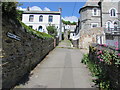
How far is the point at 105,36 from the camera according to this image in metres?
16.9

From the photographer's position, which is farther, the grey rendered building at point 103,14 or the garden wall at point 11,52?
the grey rendered building at point 103,14

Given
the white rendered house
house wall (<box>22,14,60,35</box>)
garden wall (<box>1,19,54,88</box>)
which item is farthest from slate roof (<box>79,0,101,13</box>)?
garden wall (<box>1,19,54,88</box>)

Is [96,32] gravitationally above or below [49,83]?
above

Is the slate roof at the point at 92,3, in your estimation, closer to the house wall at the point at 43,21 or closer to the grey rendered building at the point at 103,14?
the grey rendered building at the point at 103,14

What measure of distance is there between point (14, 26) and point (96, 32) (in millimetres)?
15524

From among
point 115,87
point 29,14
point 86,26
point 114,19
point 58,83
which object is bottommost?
point 58,83

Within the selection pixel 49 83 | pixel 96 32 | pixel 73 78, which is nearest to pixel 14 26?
pixel 49 83

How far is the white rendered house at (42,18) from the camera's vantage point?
2698 cm

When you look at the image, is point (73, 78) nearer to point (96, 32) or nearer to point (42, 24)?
point (96, 32)

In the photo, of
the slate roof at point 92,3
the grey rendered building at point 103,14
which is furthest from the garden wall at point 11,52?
the slate roof at point 92,3

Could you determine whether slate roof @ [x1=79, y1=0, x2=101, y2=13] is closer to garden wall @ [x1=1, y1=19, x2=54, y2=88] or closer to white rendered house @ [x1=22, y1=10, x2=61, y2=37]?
white rendered house @ [x1=22, y1=10, x2=61, y2=37]

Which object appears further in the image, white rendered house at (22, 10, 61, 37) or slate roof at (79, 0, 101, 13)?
white rendered house at (22, 10, 61, 37)

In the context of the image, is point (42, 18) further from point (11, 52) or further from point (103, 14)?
point (11, 52)

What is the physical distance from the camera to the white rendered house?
26984 mm
